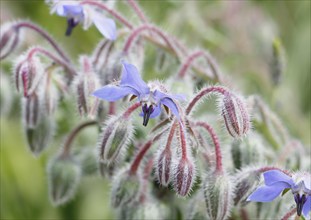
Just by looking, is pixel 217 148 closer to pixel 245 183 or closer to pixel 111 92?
pixel 245 183

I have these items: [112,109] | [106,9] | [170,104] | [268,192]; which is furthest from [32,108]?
[268,192]

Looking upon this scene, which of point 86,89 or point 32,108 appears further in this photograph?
point 32,108

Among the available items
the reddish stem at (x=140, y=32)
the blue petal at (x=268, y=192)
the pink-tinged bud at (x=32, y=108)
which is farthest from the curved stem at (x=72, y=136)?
the blue petal at (x=268, y=192)

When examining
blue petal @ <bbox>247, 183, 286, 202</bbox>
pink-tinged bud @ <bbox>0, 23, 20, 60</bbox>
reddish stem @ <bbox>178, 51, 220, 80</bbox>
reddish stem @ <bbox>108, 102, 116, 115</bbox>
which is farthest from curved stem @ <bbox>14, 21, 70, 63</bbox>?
blue petal @ <bbox>247, 183, 286, 202</bbox>

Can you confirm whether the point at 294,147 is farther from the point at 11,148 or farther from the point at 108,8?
the point at 11,148

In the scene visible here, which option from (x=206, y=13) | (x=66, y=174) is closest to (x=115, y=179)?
(x=66, y=174)

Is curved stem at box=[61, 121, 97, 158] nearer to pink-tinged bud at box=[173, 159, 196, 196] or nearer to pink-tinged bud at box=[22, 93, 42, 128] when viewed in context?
pink-tinged bud at box=[22, 93, 42, 128]
